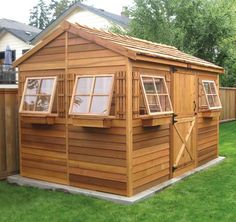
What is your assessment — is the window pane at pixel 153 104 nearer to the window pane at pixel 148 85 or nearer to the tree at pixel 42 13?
the window pane at pixel 148 85

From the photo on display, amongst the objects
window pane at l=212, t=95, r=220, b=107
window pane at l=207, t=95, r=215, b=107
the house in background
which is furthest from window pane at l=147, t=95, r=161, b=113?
the house in background

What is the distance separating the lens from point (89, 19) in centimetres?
2105

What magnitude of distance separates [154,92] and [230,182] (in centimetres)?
225

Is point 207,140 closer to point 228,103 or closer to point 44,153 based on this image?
point 44,153

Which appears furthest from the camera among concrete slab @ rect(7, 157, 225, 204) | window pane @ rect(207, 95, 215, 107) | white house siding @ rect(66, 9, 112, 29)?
white house siding @ rect(66, 9, 112, 29)

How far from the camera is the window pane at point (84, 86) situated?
5.88 metres

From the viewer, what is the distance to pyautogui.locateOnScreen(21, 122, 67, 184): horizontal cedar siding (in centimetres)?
646

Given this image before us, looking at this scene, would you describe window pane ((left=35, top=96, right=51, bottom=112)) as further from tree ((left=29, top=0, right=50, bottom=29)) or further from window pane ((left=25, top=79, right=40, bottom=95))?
tree ((left=29, top=0, right=50, bottom=29))

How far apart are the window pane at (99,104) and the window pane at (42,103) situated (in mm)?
1007

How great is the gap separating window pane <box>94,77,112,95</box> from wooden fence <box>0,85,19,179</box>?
207 cm

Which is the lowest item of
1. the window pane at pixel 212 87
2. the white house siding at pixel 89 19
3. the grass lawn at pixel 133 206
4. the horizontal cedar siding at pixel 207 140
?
the grass lawn at pixel 133 206

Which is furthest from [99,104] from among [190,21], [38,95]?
[190,21]

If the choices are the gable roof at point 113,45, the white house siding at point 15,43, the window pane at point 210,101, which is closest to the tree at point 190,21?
the window pane at point 210,101

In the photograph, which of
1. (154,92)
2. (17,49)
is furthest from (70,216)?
(17,49)
